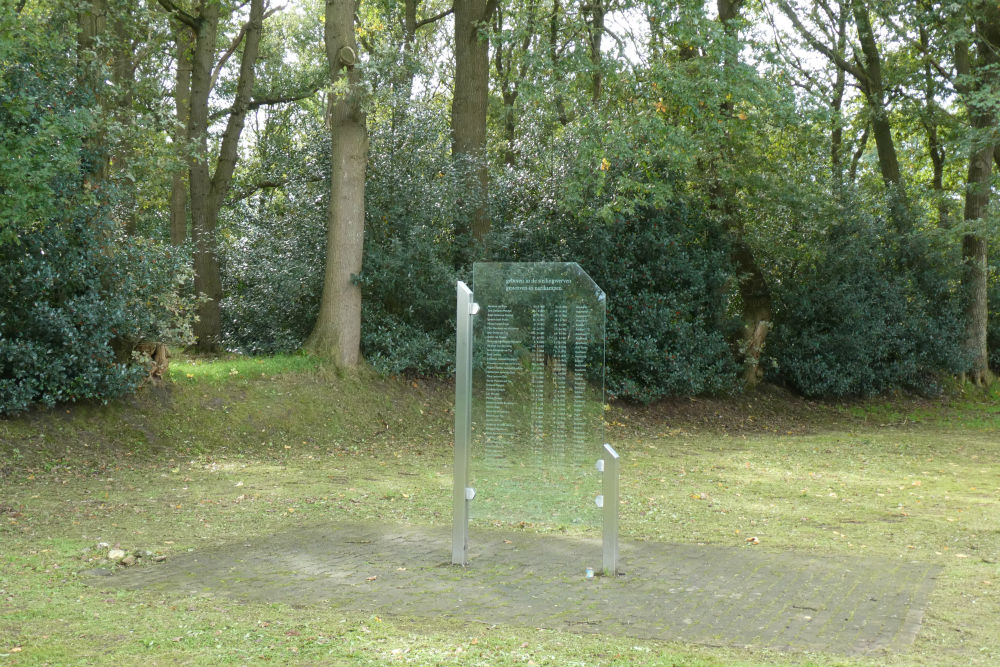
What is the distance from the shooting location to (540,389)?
6.42 meters

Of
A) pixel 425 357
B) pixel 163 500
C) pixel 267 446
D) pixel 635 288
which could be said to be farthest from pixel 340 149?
pixel 163 500

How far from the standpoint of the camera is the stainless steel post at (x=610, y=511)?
642 cm

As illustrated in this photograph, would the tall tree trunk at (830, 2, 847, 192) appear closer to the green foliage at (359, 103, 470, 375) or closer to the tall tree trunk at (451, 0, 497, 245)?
the tall tree trunk at (451, 0, 497, 245)

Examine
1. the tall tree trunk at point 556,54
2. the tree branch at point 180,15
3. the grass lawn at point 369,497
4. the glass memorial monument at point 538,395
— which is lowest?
the grass lawn at point 369,497

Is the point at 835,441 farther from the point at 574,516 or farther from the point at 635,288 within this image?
the point at 574,516

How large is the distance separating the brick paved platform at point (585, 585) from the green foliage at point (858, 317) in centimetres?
1329

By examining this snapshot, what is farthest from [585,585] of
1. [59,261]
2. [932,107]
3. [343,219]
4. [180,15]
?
[932,107]

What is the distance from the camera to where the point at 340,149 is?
15.0 m

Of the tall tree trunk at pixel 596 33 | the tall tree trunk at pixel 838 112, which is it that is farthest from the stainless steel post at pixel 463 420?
the tall tree trunk at pixel 838 112

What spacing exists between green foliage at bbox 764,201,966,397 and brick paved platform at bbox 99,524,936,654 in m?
13.3

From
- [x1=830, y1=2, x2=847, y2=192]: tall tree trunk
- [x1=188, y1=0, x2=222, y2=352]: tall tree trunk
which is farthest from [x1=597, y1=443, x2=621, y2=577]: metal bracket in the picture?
[x1=188, y1=0, x2=222, y2=352]: tall tree trunk

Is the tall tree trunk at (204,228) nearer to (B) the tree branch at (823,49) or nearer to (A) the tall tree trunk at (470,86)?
(A) the tall tree trunk at (470,86)

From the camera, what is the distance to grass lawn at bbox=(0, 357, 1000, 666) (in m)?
4.82

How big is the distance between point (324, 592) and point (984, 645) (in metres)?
3.88
